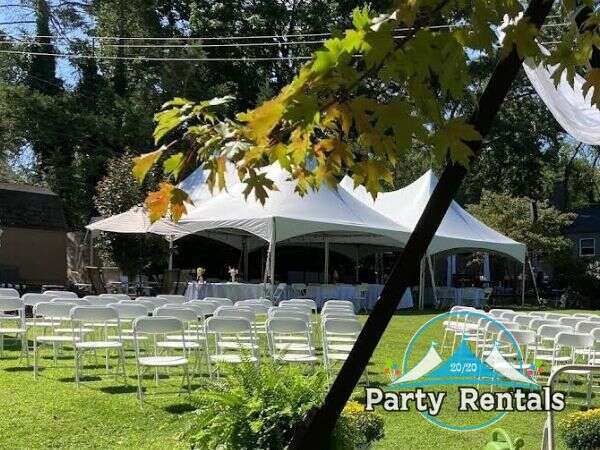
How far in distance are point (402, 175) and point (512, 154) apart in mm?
7092

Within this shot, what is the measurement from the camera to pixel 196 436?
336 cm

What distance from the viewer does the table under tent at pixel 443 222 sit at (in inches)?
855

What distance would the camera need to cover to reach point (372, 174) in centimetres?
243

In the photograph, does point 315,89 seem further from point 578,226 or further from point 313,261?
point 578,226

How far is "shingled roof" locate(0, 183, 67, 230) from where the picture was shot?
25.4 meters

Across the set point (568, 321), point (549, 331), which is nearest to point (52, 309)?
point (549, 331)

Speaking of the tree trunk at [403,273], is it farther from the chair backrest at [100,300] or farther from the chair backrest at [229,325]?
the chair backrest at [100,300]

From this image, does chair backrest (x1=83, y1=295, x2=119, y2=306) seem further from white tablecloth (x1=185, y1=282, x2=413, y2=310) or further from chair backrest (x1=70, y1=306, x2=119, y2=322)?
white tablecloth (x1=185, y1=282, x2=413, y2=310)

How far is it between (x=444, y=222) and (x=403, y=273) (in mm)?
20282

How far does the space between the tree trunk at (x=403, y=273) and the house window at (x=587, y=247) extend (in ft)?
133

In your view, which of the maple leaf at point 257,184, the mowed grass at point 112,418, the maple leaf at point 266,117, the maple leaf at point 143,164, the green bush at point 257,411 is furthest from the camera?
the mowed grass at point 112,418

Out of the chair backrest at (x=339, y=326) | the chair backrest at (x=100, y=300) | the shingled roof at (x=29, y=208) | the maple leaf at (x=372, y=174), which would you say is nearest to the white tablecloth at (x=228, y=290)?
the chair backrest at (x=100, y=300)

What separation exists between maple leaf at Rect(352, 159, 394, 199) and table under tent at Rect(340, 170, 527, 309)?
19.0 meters

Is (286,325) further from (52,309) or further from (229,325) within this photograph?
(52,309)
